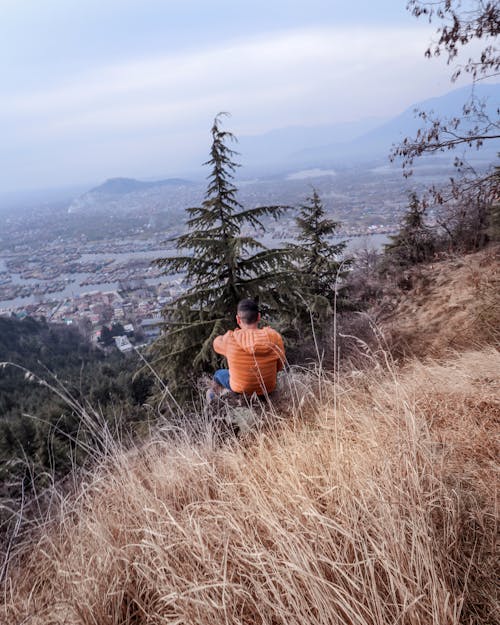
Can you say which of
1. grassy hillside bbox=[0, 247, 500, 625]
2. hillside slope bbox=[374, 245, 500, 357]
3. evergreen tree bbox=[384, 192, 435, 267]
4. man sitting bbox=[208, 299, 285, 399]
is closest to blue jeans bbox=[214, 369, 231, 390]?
man sitting bbox=[208, 299, 285, 399]

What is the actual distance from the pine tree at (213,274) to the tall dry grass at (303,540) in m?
4.35

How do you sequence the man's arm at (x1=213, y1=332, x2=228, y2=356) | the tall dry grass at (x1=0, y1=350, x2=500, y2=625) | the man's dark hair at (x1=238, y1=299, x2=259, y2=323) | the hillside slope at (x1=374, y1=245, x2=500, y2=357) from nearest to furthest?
the tall dry grass at (x1=0, y1=350, x2=500, y2=625) → the man's dark hair at (x1=238, y1=299, x2=259, y2=323) → the man's arm at (x1=213, y1=332, x2=228, y2=356) → the hillside slope at (x1=374, y1=245, x2=500, y2=357)

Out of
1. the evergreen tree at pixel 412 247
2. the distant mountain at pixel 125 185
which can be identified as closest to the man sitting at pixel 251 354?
the evergreen tree at pixel 412 247

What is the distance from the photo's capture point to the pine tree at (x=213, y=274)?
636 centimetres

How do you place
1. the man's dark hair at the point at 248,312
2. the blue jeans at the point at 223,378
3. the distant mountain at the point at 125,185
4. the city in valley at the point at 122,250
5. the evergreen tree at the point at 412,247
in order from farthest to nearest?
the distant mountain at the point at 125,185
the city in valley at the point at 122,250
the evergreen tree at the point at 412,247
the blue jeans at the point at 223,378
the man's dark hair at the point at 248,312

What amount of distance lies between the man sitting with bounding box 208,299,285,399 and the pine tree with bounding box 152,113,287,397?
8.98 ft

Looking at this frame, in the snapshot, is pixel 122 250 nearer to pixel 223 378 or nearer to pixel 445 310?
pixel 445 310

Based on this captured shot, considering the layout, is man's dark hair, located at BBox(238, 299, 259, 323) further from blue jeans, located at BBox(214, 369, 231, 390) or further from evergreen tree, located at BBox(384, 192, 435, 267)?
evergreen tree, located at BBox(384, 192, 435, 267)

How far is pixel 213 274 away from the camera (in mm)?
6824

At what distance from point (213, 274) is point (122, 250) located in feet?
204

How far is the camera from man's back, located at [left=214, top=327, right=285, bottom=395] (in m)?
3.25

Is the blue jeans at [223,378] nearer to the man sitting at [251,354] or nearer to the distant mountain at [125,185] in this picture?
the man sitting at [251,354]

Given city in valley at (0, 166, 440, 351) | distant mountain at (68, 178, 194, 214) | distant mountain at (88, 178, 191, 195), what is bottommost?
city in valley at (0, 166, 440, 351)

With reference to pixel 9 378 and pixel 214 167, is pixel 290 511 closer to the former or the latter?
pixel 214 167
